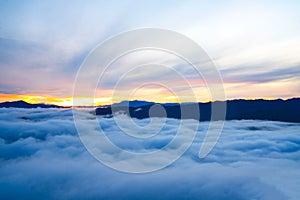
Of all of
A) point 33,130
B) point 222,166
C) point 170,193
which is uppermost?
point 33,130

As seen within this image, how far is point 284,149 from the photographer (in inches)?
4139

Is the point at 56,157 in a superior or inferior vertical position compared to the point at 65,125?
inferior

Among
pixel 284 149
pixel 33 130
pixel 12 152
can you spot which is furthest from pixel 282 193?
pixel 33 130

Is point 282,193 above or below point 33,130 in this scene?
below

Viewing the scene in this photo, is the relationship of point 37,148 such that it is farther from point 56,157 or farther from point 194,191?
A: point 194,191

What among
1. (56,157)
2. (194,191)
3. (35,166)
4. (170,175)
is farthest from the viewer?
(56,157)

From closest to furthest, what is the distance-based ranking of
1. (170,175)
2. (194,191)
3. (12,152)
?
(194,191), (170,175), (12,152)

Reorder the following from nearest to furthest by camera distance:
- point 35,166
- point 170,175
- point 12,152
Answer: point 170,175
point 35,166
point 12,152

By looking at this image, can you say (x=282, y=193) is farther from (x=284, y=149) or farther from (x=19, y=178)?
(x=19, y=178)

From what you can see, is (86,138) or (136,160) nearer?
(136,160)

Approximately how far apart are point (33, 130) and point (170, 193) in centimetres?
9735

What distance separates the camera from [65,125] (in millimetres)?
144250

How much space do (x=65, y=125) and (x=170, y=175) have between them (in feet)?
287

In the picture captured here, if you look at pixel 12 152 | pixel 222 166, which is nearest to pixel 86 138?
pixel 12 152
